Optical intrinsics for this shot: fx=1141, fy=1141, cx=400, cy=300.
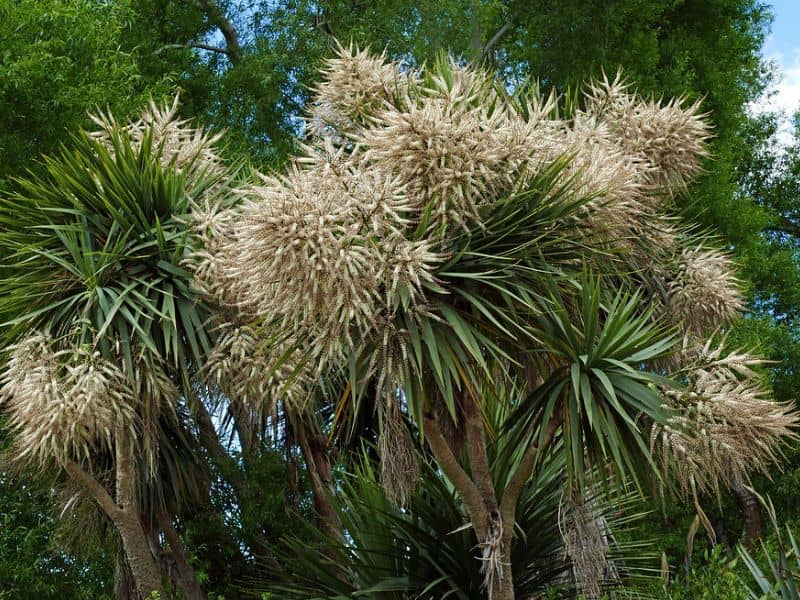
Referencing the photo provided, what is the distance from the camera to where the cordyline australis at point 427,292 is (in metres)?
6.36

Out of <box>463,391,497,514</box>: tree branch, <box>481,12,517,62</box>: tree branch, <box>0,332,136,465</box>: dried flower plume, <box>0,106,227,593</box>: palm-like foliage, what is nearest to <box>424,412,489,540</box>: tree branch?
<box>463,391,497,514</box>: tree branch

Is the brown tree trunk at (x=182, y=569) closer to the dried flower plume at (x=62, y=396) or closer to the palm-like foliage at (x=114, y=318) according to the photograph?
the palm-like foliage at (x=114, y=318)

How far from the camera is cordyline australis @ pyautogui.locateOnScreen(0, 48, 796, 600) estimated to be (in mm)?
6355

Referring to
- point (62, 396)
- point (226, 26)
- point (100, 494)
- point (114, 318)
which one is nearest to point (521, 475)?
point (62, 396)

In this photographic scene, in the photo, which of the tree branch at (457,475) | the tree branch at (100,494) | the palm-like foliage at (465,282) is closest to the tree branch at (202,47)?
the palm-like foliage at (465,282)

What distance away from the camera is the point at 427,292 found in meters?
6.68

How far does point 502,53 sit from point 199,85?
526 cm

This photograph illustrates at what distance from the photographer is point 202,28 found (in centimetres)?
1833

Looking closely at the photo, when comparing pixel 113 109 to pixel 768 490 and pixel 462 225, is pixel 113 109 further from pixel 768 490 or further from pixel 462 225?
pixel 768 490

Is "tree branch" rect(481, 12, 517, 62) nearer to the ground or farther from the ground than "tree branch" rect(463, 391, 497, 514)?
farther from the ground

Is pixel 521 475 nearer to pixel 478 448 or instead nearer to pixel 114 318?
pixel 478 448

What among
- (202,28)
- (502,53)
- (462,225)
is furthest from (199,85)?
(462,225)

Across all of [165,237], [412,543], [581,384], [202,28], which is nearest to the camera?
[581,384]

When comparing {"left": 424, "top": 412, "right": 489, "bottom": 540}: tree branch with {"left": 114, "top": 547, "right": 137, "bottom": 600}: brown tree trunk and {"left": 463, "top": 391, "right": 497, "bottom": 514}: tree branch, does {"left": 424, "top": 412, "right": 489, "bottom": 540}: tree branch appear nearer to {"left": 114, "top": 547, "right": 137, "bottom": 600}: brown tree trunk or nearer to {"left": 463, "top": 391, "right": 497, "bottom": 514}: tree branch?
{"left": 463, "top": 391, "right": 497, "bottom": 514}: tree branch
